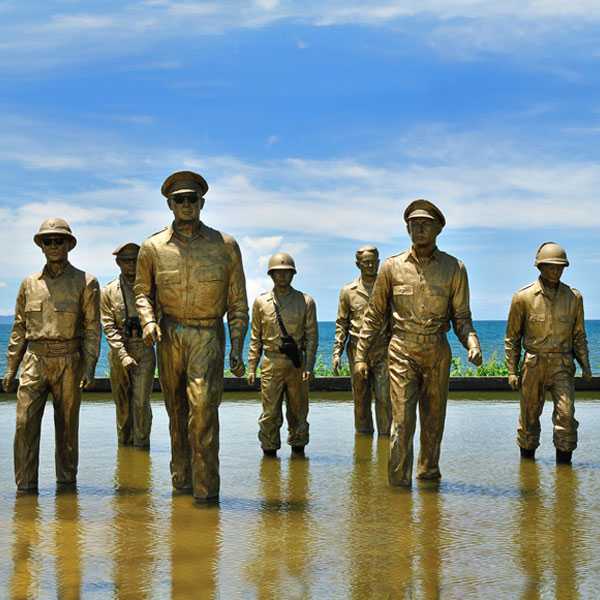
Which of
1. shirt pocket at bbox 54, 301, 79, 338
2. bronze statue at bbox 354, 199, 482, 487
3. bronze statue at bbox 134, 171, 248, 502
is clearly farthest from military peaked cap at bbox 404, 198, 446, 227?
shirt pocket at bbox 54, 301, 79, 338

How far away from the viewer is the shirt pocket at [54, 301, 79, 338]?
9.85 m

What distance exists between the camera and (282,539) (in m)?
7.97

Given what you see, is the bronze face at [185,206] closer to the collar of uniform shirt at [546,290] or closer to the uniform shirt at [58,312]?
the uniform shirt at [58,312]

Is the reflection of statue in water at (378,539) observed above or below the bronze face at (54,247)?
below

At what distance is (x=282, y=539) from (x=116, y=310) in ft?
19.0

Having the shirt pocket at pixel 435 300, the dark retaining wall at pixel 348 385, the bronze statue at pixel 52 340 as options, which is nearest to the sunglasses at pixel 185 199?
the bronze statue at pixel 52 340

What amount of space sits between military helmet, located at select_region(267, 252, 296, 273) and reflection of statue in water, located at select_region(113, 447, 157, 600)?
8.20ft

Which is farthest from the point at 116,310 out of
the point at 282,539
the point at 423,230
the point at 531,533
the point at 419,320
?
the point at 531,533

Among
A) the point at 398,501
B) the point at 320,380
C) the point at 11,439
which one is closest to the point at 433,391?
the point at 398,501

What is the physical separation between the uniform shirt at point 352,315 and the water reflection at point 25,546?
18.5 feet

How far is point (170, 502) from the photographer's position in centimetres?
943

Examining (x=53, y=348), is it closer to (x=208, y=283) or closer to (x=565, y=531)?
(x=208, y=283)

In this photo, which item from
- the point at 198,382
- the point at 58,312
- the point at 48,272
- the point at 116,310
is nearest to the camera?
the point at 198,382

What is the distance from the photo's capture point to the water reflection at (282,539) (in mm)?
6758
